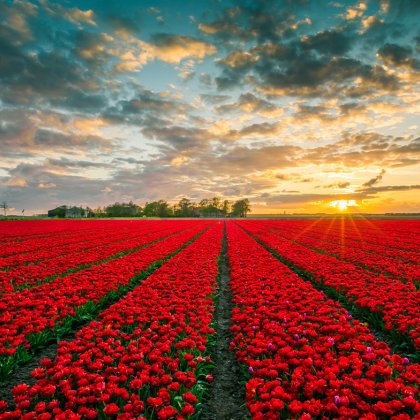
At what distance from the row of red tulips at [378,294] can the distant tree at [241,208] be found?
178032 mm

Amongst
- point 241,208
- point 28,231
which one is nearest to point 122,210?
point 241,208

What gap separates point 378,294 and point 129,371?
7046 millimetres

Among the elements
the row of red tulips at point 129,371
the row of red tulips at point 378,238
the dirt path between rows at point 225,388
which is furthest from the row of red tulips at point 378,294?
the row of red tulips at point 378,238

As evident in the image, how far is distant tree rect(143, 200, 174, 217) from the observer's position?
180125 mm

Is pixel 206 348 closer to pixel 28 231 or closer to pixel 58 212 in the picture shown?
pixel 28 231

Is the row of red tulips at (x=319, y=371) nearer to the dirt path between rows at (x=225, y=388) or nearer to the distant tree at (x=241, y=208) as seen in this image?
the dirt path between rows at (x=225, y=388)

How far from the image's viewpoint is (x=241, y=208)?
192m

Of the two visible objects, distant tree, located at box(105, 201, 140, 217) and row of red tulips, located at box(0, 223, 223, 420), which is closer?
row of red tulips, located at box(0, 223, 223, 420)

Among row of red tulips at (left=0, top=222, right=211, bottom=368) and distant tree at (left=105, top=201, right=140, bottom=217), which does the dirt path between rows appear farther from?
distant tree at (left=105, top=201, right=140, bottom=217)

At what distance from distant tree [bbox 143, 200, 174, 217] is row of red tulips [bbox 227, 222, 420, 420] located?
171770 millimetres

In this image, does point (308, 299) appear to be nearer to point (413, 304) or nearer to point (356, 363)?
point (413, 304)

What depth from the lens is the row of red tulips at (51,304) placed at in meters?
5.92

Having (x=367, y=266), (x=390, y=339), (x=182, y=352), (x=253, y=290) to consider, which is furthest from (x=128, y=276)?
(x=367, y=266)

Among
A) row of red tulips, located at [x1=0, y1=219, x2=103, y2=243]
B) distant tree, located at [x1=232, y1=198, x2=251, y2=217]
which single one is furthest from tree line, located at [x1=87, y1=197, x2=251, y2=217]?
row of red tulips, located at [x1=0, y1=219, x2=103, y2=243]
